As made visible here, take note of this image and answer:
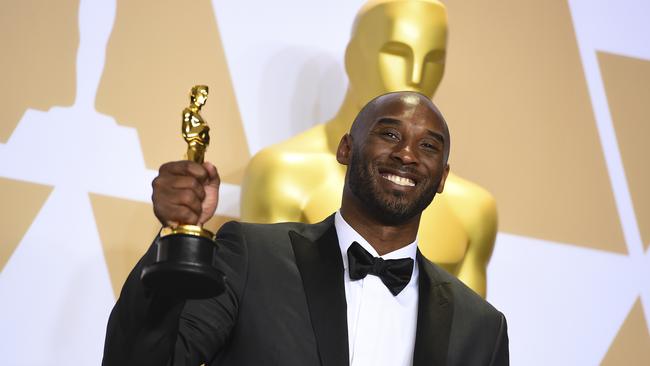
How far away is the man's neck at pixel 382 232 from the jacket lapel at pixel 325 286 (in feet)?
0.18

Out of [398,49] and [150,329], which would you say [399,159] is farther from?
[398,49]

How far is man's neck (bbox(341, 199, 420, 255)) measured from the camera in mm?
1879

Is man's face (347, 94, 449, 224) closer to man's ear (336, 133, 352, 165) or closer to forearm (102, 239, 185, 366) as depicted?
man's ear (336, 133, 352, 165)

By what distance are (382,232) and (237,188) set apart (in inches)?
47.7

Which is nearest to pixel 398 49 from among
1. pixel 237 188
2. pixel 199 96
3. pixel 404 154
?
pixel 237 188

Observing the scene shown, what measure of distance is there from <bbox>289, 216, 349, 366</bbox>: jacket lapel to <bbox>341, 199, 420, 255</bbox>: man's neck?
0.06 meters

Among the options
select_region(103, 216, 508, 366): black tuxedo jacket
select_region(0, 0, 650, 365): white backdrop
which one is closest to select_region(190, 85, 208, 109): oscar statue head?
select_region(103, 216, 508, 366): black tuxedo jacket

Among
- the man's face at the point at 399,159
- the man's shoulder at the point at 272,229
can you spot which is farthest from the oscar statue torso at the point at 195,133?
the man's face at the point at 399,159

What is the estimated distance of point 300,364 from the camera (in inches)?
65.1

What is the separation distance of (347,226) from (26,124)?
1.31 m

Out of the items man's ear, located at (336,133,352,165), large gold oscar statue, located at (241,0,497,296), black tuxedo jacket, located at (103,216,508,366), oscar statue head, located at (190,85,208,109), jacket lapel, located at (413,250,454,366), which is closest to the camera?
oscar statue head, located at (190,85,208,109)

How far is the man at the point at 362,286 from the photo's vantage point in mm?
1670

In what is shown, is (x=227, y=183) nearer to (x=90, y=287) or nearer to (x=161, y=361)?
(x=90, y=287)

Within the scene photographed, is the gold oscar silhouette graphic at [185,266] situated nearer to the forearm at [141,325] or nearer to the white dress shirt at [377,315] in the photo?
the forearm at [141,325]
